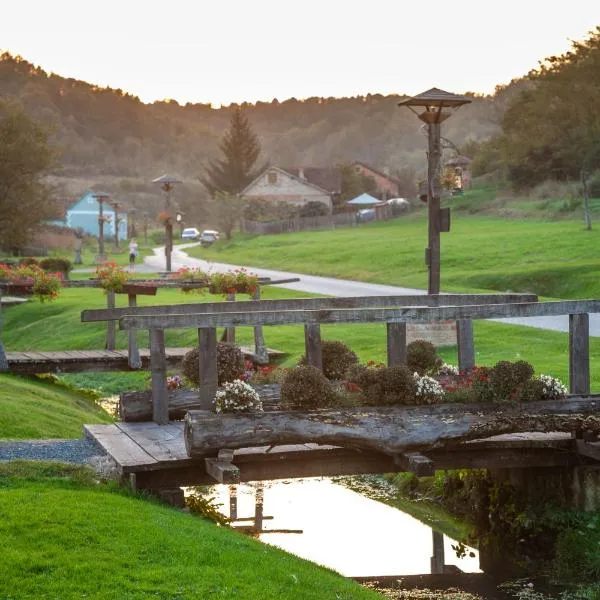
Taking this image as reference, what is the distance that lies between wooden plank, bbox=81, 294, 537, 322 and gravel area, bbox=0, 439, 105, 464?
2516mm

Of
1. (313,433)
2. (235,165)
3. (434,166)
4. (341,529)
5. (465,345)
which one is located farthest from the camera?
(235,165)

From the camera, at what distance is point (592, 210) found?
61.3 metres

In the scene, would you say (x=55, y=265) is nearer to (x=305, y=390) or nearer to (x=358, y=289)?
(x=358, y=289)

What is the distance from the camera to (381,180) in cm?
12281

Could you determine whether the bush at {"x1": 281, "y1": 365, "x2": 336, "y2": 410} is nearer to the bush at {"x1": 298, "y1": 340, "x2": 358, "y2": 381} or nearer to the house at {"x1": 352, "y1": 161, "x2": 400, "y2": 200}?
the bush at {"x1": 298, "y1": 340, "x2": 358, "y2": 381}

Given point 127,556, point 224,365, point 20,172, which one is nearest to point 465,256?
point 20,172

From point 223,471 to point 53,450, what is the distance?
284 centimetres

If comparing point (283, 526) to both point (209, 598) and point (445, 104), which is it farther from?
point (445, 104)

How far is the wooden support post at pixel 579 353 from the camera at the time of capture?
13562 millimetres

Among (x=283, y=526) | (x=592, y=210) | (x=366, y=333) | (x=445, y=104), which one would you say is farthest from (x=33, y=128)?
(x=283, y=526)

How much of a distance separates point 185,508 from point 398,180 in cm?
11431

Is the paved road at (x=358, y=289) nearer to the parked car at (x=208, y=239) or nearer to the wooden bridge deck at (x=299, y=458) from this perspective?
the wooden bridge deck at (x=299, y=458)

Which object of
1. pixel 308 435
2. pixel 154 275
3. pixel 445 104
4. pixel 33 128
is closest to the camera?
pixel 308 435

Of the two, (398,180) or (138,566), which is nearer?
(138,566)
